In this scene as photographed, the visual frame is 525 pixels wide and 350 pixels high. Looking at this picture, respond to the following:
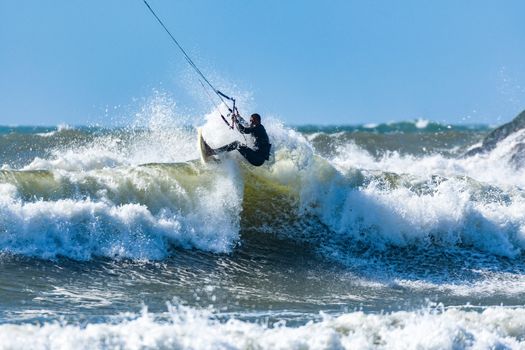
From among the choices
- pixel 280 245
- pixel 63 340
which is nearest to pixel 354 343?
pixel 63 340

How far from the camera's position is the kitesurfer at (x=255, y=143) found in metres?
14.3

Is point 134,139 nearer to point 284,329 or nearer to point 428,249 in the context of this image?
point 428,249

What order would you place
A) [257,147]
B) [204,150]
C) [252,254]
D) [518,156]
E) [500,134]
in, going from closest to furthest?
[252,254], [257,147], [204,150], [518,156], [500,134]

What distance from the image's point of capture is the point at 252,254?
43.7ft

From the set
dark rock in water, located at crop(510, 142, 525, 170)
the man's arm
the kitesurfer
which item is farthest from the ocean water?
dark rock in water, located at crop(510, 142, 525, 170)

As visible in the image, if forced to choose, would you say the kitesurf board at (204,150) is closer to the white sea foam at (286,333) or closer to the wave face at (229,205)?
the wave face at (229,205)

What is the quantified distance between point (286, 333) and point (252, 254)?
196 inches

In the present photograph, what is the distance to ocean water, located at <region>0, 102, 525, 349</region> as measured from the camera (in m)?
8.70

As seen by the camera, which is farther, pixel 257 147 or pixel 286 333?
pixel 257 147

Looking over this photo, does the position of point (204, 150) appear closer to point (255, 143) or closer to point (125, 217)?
point (255, 143)

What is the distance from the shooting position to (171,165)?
14766 mm

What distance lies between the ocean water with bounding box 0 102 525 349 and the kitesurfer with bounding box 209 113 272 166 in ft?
1.39

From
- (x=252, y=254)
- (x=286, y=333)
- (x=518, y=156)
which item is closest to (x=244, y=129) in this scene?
(x=252, y=254)

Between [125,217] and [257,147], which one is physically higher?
[257,147]
